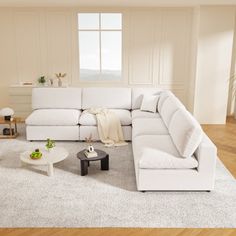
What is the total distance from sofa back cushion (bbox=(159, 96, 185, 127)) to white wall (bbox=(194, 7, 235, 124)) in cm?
168

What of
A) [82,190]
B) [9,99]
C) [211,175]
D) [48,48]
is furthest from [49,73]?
[211,175]

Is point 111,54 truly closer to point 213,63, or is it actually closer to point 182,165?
point 213,63

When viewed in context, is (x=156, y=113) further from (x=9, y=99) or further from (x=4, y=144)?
(x=9, y=99)

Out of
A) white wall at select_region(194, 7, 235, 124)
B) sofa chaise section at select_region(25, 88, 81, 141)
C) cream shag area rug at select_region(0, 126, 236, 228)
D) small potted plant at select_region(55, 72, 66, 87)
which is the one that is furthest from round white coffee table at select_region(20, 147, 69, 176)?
white wall at select_region(194, 7, 235, 124)

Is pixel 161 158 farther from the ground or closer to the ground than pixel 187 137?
closer to the ground

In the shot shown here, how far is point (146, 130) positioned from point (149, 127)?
0.16 meters

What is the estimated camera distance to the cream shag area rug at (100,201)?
3484 millimetres

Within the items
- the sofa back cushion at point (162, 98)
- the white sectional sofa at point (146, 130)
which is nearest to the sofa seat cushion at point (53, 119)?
the white sectional sofa at point (146, 130)

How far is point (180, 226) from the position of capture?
11.1 feet

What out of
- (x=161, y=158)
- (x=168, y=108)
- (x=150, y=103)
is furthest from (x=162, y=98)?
(x=161, y=158)

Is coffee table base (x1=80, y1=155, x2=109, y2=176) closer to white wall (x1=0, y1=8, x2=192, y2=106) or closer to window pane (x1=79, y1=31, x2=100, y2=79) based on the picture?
white wall (x1=0, y1=8, x2=192, y2=106)

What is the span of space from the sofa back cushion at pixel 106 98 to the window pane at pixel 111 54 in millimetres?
1464

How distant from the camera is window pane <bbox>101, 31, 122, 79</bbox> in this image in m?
7.74

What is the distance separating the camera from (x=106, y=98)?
649 cm
